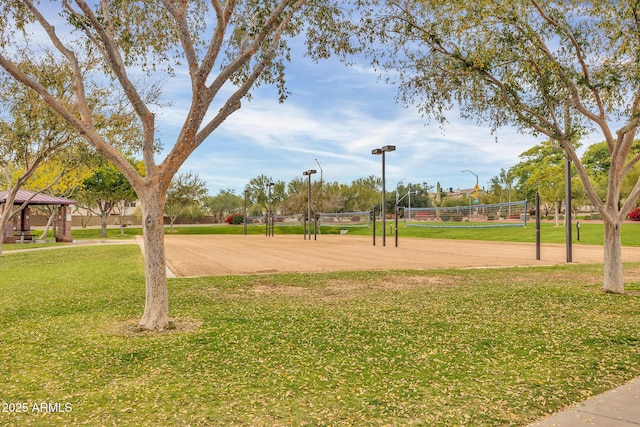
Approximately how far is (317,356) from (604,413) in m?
2.99

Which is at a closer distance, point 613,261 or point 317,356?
point 317,356

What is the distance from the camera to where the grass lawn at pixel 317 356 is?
4.04m

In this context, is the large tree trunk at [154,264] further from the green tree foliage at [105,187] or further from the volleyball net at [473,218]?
the green tree foliage at [105,187]

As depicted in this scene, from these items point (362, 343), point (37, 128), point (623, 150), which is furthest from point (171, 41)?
point (37, 128)

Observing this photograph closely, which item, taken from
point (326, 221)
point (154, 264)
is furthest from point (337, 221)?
A: point (154, 264)

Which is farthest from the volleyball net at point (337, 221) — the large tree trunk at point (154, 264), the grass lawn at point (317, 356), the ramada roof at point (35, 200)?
the large tree trunk at point (154, 264)

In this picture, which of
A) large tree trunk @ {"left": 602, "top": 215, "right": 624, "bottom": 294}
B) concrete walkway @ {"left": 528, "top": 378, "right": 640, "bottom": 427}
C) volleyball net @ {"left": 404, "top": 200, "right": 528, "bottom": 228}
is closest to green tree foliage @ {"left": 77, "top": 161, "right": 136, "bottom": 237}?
volleyball net @ {"left": 404, "top": 200, "right": 528, "bottom": 228}

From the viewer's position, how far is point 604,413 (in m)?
3.93

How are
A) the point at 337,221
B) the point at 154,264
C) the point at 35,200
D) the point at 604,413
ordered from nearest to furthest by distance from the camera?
1. the point at 604,413
2. the point at 154,264
3. the point at 35,200
4. the point at 337,221

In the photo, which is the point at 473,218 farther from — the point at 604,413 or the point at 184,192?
the point at 604,413

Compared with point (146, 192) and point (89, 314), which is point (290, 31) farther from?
point (89, 314)

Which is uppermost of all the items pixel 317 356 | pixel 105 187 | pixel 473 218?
pixel 105 187

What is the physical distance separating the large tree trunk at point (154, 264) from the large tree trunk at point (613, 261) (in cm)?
957

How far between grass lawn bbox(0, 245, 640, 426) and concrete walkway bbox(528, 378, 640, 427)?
0.14 m
